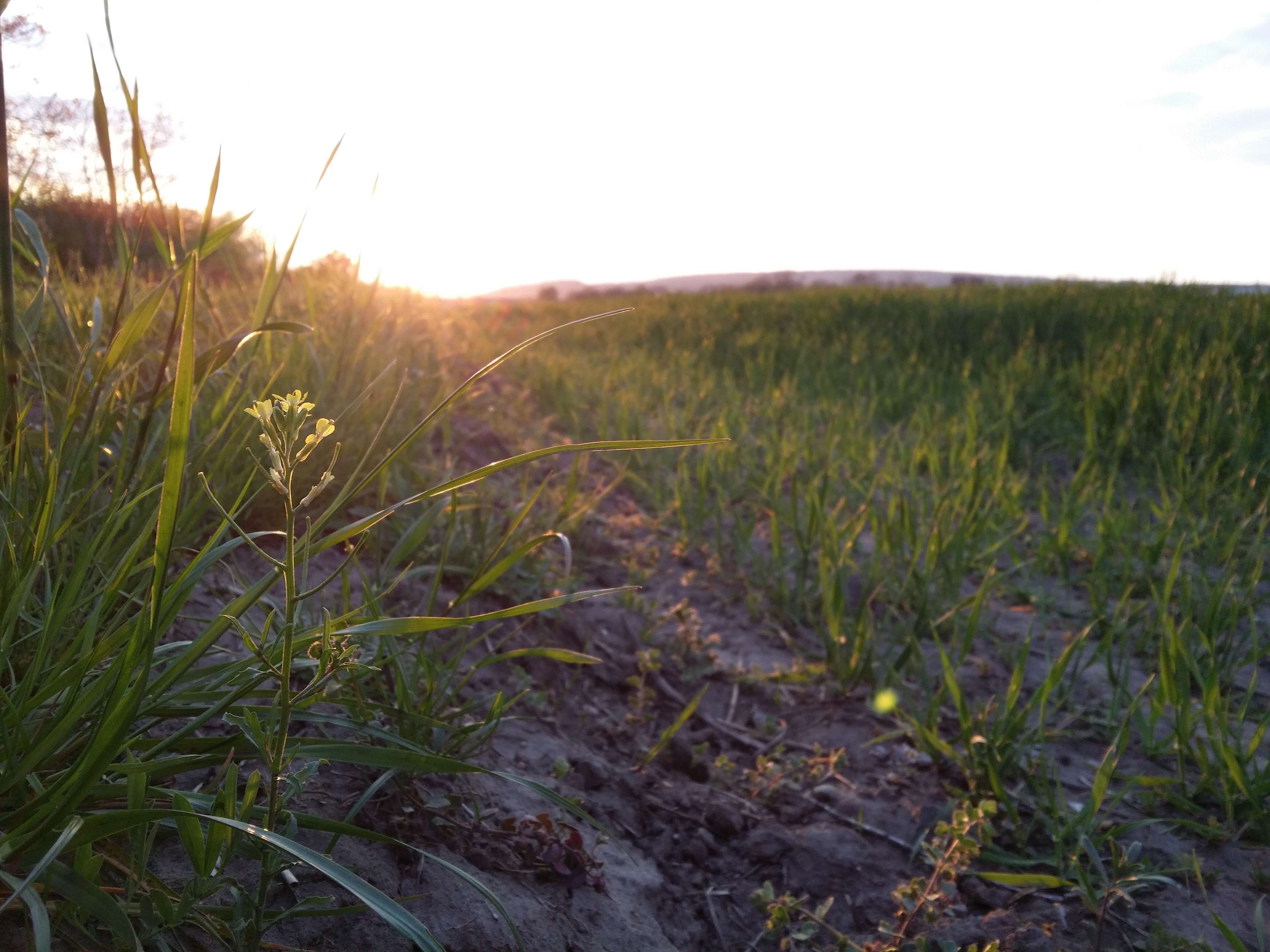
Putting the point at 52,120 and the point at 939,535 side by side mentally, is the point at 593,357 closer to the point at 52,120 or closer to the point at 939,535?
the point at 939,535

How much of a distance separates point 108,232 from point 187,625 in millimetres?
682

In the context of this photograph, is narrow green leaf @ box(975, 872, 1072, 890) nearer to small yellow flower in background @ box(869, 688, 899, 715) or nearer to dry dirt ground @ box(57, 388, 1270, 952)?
dry dirt ground @ box(57, 388, 1270, 952)

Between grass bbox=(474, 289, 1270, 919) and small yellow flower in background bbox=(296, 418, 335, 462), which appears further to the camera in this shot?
grass bbox=(474, 289, 1270, 919)

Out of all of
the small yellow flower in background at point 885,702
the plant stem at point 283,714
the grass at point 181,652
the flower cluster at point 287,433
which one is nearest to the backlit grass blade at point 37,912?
the grass at point 181,652

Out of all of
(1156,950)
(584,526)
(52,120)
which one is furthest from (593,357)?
(1156,950)

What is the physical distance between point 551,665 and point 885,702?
0.79 metres

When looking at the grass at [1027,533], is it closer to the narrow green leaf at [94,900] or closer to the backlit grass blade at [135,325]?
the narrow green leaf at [94,900]

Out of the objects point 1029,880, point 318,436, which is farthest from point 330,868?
point 1029,880

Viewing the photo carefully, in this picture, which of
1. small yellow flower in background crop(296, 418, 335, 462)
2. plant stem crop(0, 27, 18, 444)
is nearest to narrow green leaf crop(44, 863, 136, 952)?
small yellow flower in background crop(296, 418, 335, 462)

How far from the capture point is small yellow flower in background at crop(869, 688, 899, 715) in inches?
75.4

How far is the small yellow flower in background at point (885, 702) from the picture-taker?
192cm

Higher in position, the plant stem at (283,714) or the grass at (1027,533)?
the plant stem at (283,714)

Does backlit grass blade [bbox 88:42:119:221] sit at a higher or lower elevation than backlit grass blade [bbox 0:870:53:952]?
higher

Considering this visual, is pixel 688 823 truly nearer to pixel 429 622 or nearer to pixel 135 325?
pixel 429 622
